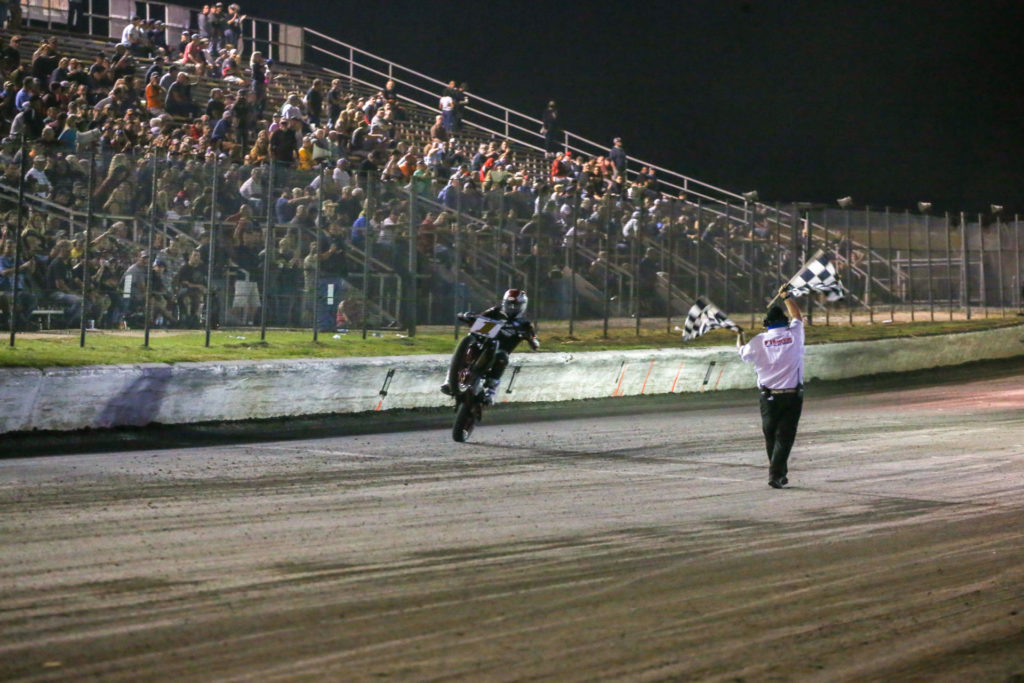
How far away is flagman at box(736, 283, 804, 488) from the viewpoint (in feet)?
36.2

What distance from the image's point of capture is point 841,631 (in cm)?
603

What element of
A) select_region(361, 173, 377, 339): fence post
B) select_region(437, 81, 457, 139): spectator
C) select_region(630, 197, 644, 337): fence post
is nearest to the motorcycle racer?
select_region(361, 173, 377, 339): fence post

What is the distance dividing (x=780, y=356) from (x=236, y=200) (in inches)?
389

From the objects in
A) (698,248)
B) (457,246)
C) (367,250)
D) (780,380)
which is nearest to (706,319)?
(780,380)

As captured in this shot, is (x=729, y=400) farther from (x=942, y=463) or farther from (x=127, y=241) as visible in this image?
(x=127, y=241)

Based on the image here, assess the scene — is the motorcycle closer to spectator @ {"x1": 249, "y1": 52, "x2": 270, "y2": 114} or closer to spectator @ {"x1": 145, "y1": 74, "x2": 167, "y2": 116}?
spectator @ {"x1": 145, "y1": 74, "x2": 167, "y2": 116}

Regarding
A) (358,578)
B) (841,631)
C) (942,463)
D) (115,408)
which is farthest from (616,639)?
(115,408)

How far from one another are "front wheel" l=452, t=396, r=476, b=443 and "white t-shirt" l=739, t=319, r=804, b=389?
3904 mm

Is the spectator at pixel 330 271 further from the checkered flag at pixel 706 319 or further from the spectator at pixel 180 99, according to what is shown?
the checkered flag at pixel 706 319

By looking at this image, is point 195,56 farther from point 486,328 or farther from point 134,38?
point 486,328

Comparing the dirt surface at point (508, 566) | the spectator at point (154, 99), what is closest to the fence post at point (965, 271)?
the dirt surface at point (508, 566)

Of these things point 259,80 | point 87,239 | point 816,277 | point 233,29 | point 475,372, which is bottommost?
point 475,372

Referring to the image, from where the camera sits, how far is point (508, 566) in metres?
7.43

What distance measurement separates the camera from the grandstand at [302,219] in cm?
1686
